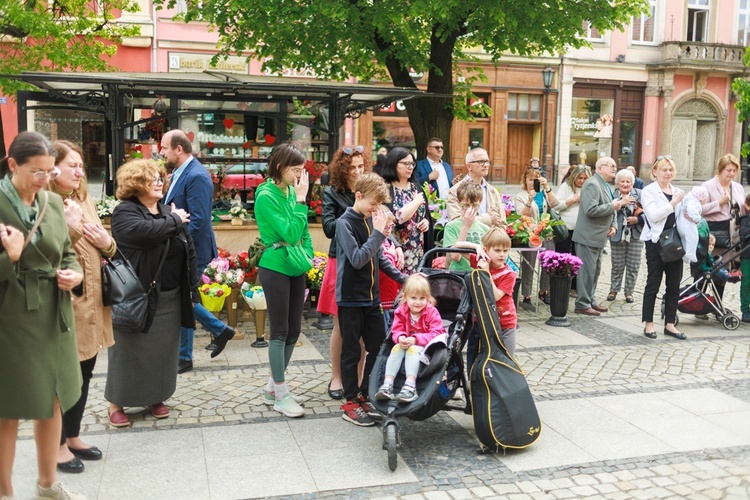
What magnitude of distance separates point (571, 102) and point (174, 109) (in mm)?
21399

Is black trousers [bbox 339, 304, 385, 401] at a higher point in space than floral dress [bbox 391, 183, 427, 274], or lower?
lower

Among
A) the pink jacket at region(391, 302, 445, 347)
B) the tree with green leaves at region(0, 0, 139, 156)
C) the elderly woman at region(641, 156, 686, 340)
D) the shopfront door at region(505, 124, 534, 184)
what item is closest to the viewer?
the pink jacket at region(391, 302, 445, 347)

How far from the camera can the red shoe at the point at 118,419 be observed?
518 cm

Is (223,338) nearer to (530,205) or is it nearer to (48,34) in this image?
(530,205)

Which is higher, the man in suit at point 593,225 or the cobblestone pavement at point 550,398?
the man in suit at point 593,225

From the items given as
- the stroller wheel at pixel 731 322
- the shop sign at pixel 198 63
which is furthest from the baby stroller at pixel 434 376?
the shop sign at pixel 198 63

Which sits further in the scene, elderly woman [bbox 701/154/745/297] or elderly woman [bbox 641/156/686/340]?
elderly woman [bbox 701/154/745/297]

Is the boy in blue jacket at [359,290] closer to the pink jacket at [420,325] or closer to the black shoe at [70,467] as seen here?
the pink jacket at [420,325]

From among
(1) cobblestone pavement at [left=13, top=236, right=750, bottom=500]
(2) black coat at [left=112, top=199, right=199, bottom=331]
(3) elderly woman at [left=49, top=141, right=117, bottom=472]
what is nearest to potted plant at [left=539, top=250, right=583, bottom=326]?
(1) cobblestone pavement at [left=13, top=236, right=750, bottom=500]

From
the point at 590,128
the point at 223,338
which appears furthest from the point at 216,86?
the point at 590,128

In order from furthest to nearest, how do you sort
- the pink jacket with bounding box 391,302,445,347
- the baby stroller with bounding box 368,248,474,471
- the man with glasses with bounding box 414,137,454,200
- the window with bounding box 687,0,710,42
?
the window with bounding box 687,0,710,42, the man with glasses with bounding box 414,137,454,200, the pink jacket with bounding box 391,302,445,347, the baby stroller with bounding box 368,248,474,471

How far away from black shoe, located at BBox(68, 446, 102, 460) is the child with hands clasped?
1.73m

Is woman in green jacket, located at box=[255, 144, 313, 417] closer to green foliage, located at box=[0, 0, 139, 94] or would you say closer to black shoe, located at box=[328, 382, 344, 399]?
black shoe, located at box=[328, 382, 344, 399]

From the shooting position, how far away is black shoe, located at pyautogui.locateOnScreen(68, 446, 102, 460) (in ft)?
15.1
